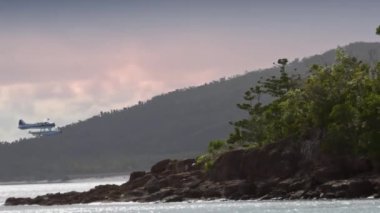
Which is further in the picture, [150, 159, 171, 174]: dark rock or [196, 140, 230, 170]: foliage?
[150, 159, 171, 174]: dark rock

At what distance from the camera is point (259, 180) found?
132 m

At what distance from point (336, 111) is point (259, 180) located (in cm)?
1048

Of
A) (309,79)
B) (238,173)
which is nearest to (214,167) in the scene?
(238,173)

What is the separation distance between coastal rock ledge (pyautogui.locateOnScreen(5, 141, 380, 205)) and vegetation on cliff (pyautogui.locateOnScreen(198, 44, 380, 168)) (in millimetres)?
1623

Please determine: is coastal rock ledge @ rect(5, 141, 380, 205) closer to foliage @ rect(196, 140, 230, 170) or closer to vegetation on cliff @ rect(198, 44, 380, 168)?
foliage @ rect(196, 140, 230, 170)

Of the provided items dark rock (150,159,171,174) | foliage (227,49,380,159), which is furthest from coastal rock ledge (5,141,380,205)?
foliage (227,49,380,159)

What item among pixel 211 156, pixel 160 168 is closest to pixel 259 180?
pixel 211 156

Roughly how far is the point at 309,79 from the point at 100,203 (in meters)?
27.5

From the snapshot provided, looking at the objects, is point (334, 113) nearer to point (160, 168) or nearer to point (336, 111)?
point (336, 111)

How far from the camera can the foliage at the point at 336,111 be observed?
12756 cm

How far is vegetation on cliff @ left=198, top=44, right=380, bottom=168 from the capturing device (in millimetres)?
127500

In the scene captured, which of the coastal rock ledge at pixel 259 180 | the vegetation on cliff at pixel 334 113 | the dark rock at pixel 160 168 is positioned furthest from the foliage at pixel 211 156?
the dark rock at pixel 160 168

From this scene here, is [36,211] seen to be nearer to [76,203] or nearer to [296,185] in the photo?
[76,203]

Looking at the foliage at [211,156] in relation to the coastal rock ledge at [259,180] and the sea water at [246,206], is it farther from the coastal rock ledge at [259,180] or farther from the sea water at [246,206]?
the sea water at [246,206]
